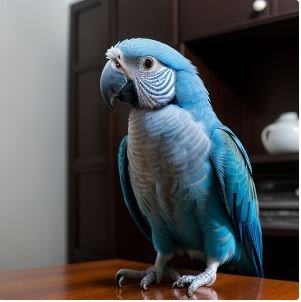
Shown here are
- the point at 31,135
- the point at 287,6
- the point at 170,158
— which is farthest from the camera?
the point at 287,6

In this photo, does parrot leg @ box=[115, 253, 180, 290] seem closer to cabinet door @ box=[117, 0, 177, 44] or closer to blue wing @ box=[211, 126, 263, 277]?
blue wing @ box=[211, 126, 263, 277]

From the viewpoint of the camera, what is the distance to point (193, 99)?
1.74ft

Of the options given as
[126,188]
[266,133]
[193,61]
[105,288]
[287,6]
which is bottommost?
[105,288]

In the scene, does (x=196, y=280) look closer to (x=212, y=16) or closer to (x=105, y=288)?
(x=105, y=288)

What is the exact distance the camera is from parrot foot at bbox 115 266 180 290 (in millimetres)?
549

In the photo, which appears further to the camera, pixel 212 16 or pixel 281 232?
pixel 212 16

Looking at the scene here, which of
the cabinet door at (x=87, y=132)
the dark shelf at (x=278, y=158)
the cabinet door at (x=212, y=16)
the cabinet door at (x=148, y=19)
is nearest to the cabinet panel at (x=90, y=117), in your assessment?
the cabinet door at (x=87, y=132)

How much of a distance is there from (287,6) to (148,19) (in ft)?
0.98

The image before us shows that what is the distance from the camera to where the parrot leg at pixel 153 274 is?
0.55 metres

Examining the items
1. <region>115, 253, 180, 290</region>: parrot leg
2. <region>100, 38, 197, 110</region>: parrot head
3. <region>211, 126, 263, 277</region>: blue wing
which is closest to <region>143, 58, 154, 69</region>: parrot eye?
<region>100, 38, 197, 110</region>: parrot head

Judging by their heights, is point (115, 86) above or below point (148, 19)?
below

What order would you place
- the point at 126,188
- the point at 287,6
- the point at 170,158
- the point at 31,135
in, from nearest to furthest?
the point at 170,158
the point at 126,188
the point at 31,135
the point at 287,6

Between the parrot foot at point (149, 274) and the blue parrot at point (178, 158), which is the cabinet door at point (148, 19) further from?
the parrot foot at point (149, 274)

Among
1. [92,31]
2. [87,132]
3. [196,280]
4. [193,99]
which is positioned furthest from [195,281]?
[92,31]
